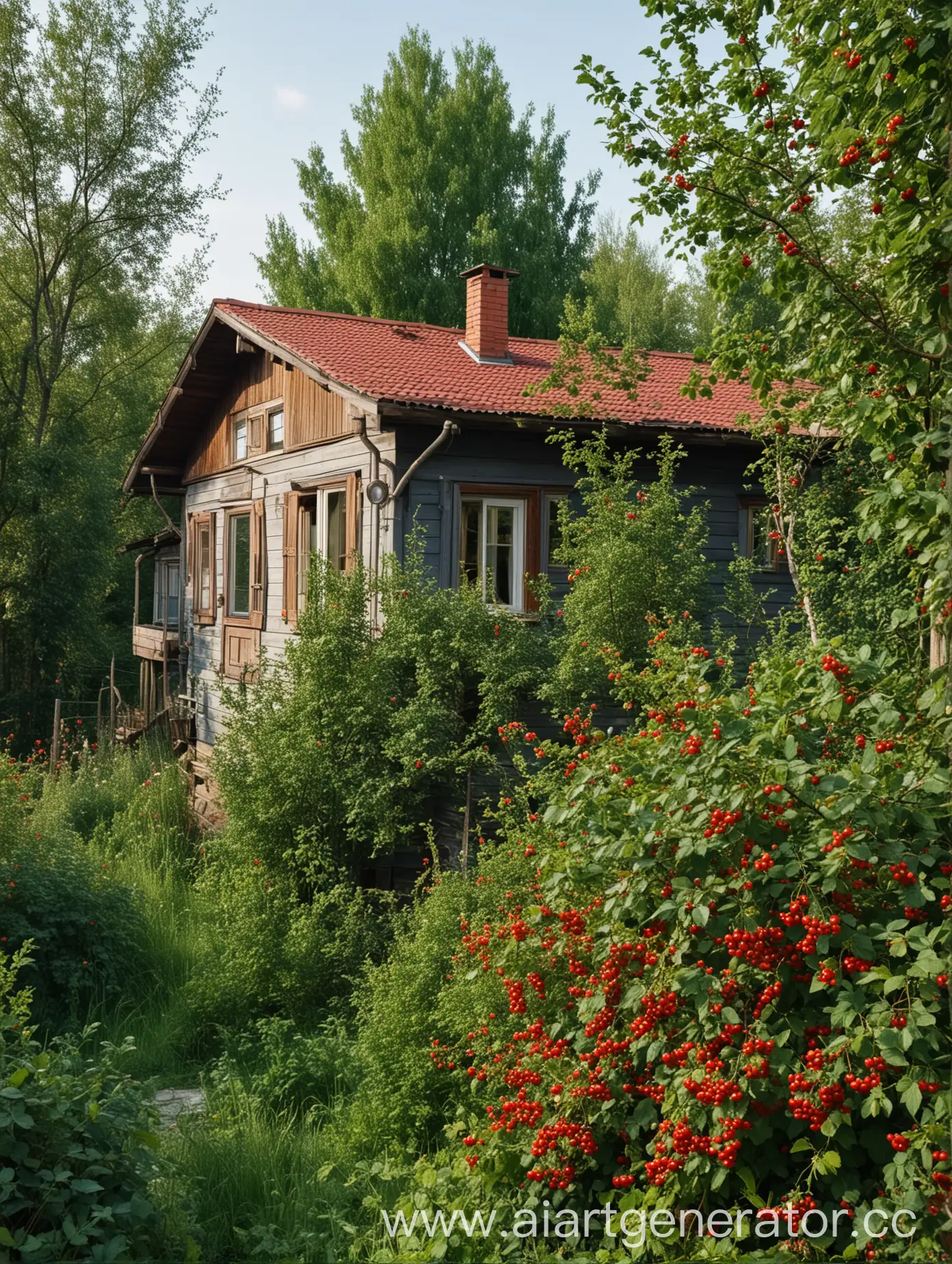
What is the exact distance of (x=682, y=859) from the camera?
13.4ft

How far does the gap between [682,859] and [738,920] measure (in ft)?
1.20

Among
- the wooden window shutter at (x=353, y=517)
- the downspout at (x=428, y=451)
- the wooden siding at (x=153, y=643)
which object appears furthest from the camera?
the wooden siding at (x=153, y=643)

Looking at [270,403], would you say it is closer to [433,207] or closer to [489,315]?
[489,315]

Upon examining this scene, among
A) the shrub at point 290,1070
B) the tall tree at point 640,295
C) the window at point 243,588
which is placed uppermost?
the tall tree at point 640,295

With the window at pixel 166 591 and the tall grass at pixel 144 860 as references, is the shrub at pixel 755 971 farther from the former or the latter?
the window at pixel 166 591

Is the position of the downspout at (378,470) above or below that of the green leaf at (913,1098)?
above

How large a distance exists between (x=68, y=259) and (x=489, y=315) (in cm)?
1603

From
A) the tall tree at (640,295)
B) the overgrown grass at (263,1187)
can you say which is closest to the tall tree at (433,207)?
the tall tree at (640,295)

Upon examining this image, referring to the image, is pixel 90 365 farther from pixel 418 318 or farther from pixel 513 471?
pixel 513 471

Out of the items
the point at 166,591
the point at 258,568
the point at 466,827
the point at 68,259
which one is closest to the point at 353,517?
the point at 258,568

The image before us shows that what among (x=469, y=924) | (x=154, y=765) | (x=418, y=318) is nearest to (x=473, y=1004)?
(x=469, y=924)

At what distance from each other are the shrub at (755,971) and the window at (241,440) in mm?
12539

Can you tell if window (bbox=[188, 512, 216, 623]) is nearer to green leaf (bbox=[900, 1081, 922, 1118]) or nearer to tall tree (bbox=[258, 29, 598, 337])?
tall tree (bbox=[258, 29, 598, 337])

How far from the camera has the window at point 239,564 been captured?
16.2 meters
